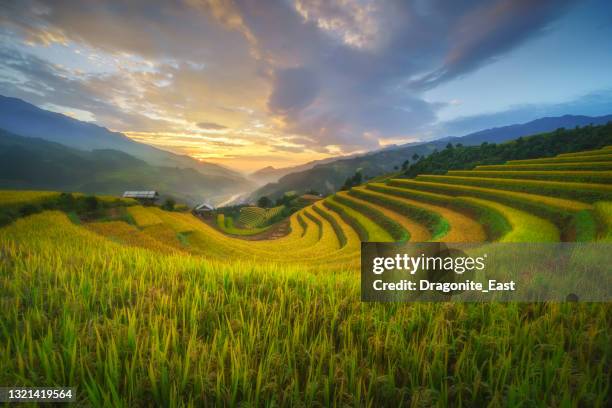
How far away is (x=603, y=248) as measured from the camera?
4.71m

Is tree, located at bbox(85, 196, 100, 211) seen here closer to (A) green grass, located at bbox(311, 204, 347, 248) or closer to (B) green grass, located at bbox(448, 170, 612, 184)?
(A) green grass, located at bbox(311, 204, 347, 248)

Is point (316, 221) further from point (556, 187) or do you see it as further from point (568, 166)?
point (568, 166)

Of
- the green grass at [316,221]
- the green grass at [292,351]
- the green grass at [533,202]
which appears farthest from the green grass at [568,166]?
the green grass at [292,351]

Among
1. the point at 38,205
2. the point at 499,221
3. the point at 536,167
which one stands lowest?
the point at 499,221

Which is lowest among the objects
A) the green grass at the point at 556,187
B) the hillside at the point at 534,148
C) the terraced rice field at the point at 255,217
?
the terraced rice field at the point at 255,217

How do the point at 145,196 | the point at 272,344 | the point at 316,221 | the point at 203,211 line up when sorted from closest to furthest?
1. the point at 272,344
2. the point at 316,221
3. the point at 145,196
4. the point at 203,211

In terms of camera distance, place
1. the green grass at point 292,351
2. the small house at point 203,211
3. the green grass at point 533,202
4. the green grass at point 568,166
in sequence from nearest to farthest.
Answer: the green grass at point 292,351 < the green grass at point 533,202 < the green grass at point 568,166 < the small house at point 203,211

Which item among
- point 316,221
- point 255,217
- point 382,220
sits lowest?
point 255,217

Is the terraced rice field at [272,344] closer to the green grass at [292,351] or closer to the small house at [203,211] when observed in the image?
the green grass at [292,351]

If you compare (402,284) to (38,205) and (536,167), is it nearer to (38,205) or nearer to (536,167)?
(38,205)

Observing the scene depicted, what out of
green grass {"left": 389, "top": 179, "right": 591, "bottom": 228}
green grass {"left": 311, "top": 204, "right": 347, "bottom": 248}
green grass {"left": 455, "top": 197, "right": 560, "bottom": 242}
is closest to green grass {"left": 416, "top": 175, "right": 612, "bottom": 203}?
green grass {"left": 389, "top": 179, "right": 591, "bottom": 228}

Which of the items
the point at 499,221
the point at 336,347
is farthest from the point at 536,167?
the point at 336,347

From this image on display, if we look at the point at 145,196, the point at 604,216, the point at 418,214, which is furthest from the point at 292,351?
the point at 145,196

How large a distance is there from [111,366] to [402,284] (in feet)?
10.6
